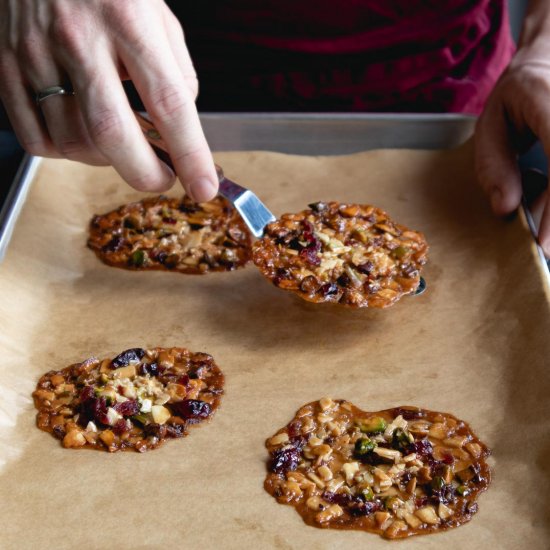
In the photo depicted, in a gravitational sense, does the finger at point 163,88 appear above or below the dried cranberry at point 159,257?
above

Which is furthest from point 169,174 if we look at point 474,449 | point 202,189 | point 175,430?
point 474,449

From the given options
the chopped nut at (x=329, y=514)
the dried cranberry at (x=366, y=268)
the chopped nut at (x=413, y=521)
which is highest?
the dried cranberry at (x=366, y=268)

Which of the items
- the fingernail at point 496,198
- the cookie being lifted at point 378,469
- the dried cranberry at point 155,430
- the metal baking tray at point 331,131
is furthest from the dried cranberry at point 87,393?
the fingernail at point 496,198

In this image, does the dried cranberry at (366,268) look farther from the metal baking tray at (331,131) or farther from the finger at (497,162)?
the metal baking tray at (331,131)

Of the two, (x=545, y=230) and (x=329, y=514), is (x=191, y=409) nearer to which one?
(x=329, y=514)

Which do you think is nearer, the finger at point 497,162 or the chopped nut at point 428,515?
the chopped nut at point 428,515

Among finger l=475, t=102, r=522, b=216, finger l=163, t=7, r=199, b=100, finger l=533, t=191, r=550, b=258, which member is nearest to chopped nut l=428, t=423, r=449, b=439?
finger l=533, t=191, r=550, b=258
